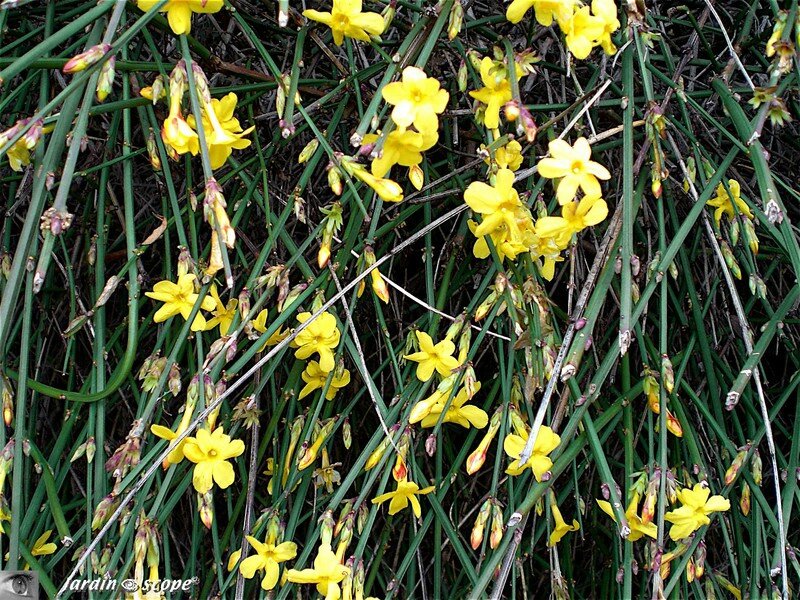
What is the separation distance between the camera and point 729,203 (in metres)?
1.31

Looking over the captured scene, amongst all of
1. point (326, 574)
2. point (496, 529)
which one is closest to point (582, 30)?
point (496, 529)

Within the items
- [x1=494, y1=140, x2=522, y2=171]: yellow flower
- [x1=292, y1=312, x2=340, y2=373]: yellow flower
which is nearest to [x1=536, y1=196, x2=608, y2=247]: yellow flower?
[x1=494, y1=140, x2=522, y2=171]: yellow flower

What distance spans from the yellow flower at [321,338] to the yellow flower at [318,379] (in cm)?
8

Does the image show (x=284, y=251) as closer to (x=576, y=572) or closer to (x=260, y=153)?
(x=260, y=153)

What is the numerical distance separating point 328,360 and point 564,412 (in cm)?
39

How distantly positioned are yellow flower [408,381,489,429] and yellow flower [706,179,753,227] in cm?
50

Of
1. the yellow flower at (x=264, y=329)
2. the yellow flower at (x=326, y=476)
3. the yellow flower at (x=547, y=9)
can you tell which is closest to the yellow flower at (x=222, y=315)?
the yellow flower at (x=264, y=329)

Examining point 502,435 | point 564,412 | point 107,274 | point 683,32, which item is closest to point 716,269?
point 564,412

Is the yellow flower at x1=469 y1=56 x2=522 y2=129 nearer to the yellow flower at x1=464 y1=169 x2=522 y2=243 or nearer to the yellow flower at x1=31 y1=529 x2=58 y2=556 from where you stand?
the yellow flower at x1=464 y1=169 x2=522 y2=243

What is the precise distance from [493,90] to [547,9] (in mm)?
139

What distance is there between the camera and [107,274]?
168 cm

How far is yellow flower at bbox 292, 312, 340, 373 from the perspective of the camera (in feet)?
3.90

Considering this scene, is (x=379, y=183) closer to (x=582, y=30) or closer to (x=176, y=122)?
(x=176, y=122)

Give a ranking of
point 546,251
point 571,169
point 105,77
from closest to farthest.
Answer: point 105,77 → point 571,169 → point 546,251
